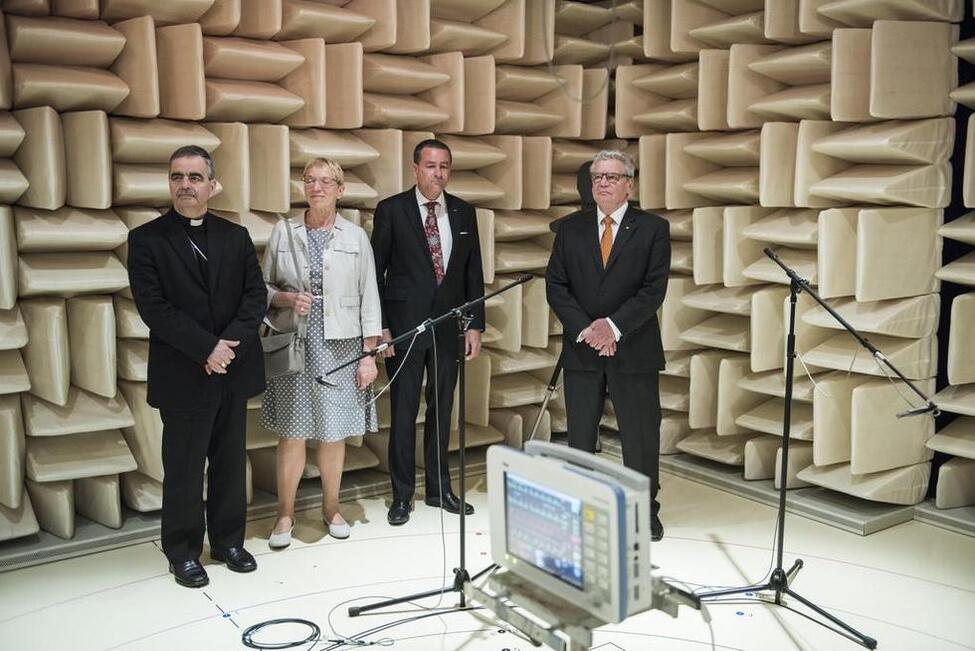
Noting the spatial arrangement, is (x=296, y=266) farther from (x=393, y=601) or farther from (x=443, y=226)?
(x=393, y=601)

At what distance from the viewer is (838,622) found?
3387 mm

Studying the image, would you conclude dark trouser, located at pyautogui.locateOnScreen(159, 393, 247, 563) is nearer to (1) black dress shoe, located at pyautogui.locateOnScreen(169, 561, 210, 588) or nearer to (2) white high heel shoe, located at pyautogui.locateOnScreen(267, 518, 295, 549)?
(1) black dress shoe, located at pyautogui.locateOnScreen(169, 561, 210, 588)

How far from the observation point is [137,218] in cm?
415

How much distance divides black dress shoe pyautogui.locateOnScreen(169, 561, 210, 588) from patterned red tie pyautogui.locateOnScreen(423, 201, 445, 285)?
1.60 metres

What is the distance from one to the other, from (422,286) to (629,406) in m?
1.06

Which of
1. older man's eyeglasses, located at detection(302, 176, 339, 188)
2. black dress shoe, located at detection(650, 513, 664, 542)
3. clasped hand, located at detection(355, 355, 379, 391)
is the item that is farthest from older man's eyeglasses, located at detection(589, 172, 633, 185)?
black dress shoe, located at detection(650, 513, 664, 542)

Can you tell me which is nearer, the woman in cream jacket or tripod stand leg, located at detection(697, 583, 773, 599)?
tripod stand leg, located at detection(697, 583, 773, 599)

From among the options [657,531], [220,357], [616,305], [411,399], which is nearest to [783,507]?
[657,531]

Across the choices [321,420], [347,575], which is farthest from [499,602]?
[321,420]

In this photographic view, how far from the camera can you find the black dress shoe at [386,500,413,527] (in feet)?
14.8

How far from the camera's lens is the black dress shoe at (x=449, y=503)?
465 centimetres

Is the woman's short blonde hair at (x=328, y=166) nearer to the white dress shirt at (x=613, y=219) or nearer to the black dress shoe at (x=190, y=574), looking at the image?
the white dress shirt at (x=613, y=219)

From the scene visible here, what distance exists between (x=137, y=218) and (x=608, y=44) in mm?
2937

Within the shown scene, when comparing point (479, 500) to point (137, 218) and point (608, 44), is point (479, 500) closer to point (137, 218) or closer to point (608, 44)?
point (137, 218)
